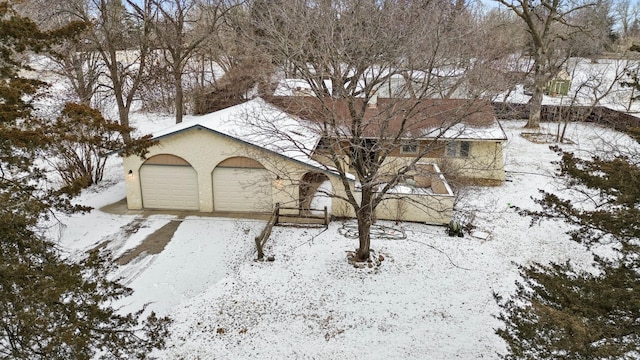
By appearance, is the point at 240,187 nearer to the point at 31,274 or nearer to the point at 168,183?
the point at 168,183

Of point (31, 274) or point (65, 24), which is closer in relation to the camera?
point (31, 274)

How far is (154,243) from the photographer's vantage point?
14367mm

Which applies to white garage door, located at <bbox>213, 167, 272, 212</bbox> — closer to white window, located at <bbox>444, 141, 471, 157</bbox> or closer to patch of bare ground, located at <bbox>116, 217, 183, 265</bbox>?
patch of bare ground, located at <bbox>116, 217, 183, 265</bbox>

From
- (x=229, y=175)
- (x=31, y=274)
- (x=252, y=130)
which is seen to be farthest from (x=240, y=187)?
(x=31, y=274)

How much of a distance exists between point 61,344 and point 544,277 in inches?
274

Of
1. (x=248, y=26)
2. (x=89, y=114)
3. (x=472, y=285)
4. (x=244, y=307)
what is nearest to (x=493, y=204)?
(x=472, y=285)

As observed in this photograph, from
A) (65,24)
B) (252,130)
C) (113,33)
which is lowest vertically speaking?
(252,130)

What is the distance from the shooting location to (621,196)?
566cm

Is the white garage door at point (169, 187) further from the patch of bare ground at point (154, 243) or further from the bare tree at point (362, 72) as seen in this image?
the bare tree at point (362, 72)

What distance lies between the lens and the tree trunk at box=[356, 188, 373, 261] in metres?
12.4

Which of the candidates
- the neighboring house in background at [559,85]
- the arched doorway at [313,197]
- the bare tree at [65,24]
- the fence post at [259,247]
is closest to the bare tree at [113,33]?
the bare tree at [65,24]

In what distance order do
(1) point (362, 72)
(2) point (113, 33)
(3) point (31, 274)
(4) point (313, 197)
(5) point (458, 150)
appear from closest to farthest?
(3) point (31, 274), (1) point (362, 72), (4) point (313, 197), (5) point (458, 150), (2) point (113, 33)

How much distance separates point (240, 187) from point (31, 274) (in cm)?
1145

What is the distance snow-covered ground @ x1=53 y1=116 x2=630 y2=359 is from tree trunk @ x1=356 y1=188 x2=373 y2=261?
59 centimetres
